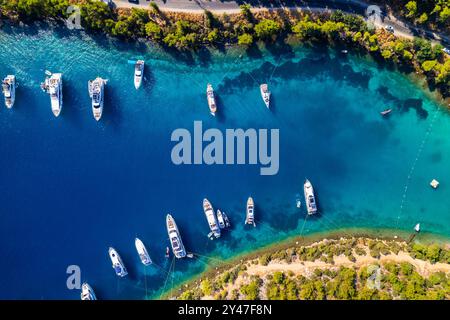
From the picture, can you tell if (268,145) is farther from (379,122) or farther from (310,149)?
(379,122)

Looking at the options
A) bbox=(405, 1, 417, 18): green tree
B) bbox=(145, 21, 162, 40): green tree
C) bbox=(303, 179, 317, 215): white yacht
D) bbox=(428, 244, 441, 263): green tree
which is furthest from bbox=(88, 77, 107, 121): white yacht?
bbox=(428, 244, 441, 263): green tree

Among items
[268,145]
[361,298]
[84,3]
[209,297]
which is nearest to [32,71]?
[84,3]


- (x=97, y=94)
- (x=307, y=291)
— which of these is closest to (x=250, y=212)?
(x=307, y=291)

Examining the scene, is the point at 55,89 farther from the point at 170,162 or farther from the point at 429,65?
the point at 429,65

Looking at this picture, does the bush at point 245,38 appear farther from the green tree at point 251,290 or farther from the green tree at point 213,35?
the green tree at point 251,290

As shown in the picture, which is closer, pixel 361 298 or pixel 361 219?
pixel 361 298

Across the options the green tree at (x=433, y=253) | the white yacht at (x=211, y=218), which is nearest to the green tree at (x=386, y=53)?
the green tree at (x=433, y=253)
